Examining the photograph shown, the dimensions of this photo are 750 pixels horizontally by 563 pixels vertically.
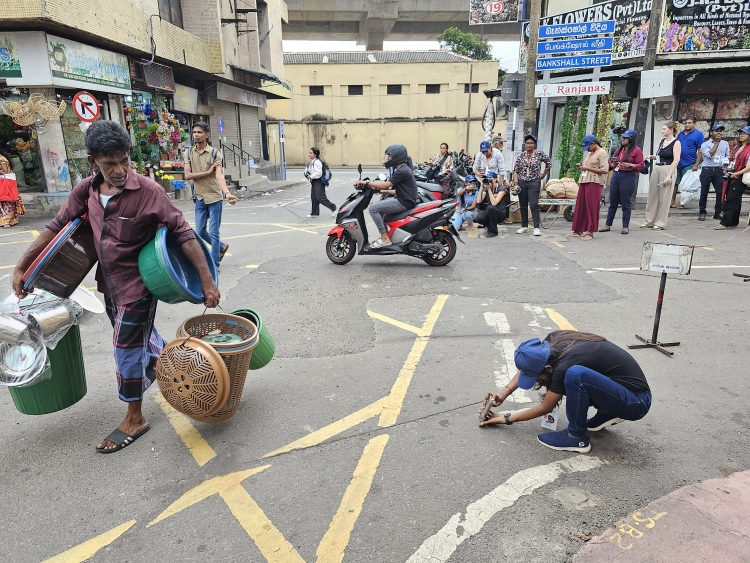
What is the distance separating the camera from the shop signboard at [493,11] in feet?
63.9

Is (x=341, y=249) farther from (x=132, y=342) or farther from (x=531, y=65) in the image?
(x=531, y=65)

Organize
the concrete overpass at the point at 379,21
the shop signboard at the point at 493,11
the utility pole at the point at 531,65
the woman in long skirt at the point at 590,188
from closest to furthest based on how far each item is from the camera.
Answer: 1. the woman in long skirt at the point at 590,188
2. the utility pole at the point at 531,65
3. the shop signboard at the point at 493,11
4. the concrete overpass at the point at 379,21

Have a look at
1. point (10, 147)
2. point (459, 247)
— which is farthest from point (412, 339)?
point (10, 147)

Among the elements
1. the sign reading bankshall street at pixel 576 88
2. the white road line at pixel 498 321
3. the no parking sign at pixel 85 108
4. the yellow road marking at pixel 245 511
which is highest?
the sign reading bankshall street at pixel 576 88

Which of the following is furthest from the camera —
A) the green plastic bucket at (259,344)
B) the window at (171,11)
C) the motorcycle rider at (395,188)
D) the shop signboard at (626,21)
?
the window at (171,11)

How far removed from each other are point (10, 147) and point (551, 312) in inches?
554

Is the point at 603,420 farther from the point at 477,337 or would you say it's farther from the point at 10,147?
the point at 10,147

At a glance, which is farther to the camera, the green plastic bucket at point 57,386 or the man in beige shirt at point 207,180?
the man in beige shirt at point 207,180

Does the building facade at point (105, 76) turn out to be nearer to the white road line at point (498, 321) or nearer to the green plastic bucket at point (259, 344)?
the green plastic bucket at point (259, 344)

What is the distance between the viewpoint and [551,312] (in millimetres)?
5637

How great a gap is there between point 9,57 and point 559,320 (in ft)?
42.1

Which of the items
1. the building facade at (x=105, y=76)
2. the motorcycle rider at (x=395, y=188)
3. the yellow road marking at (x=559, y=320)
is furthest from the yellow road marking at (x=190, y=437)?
the building facade at (x=105, y=76)

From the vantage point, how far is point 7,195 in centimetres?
1096

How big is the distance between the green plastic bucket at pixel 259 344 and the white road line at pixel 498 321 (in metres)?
2.39
